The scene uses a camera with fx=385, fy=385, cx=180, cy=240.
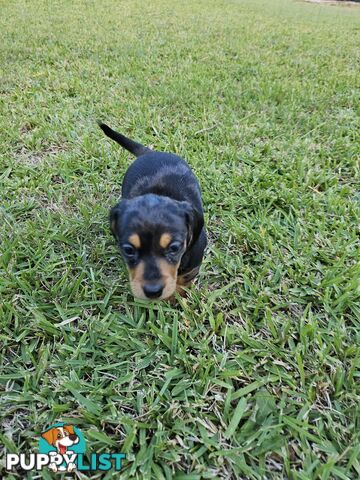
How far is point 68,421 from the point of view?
1702 millimetres

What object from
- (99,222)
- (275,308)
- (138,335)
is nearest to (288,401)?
(275,308)

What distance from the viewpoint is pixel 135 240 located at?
1.93 meters

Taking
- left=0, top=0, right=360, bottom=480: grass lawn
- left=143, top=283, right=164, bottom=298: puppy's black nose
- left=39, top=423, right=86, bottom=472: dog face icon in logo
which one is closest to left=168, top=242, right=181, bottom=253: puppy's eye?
left=143, top=283, right=164, bottom=298: puppy's black nose

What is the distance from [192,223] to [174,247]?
0.19m

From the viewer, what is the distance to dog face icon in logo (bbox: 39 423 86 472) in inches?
62.0

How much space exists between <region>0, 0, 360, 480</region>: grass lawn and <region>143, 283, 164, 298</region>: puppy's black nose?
29 cm

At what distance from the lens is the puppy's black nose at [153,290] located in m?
1.86

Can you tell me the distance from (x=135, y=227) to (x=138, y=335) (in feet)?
2.01

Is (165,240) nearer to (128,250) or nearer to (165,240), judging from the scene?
(165,240)

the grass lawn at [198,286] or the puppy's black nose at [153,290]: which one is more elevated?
the puppy's black nose at [153,290]

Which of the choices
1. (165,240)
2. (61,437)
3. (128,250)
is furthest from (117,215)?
(61,437)

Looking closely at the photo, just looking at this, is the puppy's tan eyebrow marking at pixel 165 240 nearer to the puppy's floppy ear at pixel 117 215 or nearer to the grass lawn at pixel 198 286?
the puppy's floppy ear at pixel 117 215

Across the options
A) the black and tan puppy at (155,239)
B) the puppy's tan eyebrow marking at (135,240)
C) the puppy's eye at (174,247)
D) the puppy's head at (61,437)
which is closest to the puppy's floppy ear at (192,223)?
the black and tan puppy at (155,239)

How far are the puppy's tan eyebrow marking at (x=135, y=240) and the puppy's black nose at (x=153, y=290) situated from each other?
0.72ft
